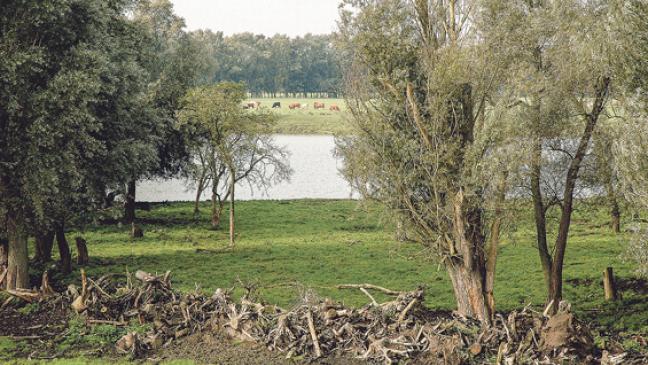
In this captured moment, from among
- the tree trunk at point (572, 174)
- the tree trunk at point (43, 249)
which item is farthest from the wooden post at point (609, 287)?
the tree trunk at point (43, 249)

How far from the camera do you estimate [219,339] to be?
16703 mm

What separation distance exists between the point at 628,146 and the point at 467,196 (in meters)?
5.62

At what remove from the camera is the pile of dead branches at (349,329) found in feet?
45.1

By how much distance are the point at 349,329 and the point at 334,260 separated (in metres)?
20.2

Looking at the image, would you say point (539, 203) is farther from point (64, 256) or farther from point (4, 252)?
point (64, 256)

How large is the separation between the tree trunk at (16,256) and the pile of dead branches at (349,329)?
7.03 metres

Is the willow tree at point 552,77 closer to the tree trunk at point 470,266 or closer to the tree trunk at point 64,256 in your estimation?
the tree trunk at point 470,266

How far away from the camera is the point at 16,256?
83.2 feet

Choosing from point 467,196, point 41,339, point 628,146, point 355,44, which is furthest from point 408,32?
point 41,339

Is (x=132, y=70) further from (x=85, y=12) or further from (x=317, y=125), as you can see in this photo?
(x=317, y=125)

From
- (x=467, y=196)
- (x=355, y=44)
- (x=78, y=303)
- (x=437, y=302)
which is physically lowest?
(x=437, y=302)

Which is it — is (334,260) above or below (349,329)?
below

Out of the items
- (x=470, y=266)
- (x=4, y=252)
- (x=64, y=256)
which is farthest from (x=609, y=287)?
(x=4, y=252)

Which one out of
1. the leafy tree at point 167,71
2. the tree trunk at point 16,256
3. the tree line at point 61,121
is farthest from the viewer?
the leafy tree at point 167,71
